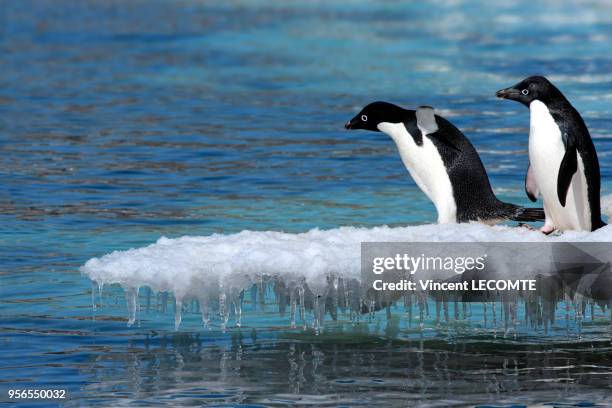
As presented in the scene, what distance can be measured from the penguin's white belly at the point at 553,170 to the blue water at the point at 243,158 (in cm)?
103

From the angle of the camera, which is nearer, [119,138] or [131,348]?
[131,348]

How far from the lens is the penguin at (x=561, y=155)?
28.9 ft

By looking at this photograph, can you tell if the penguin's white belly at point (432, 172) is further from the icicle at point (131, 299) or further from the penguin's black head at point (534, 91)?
the icicle at point (131, 299)

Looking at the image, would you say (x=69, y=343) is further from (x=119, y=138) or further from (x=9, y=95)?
(x=9, y=95)

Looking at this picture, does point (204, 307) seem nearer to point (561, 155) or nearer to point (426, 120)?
point (426, 120)

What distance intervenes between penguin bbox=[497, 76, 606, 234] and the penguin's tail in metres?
0.33

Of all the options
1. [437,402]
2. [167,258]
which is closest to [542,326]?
[437,402]

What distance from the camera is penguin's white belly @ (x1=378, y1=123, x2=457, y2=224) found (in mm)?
9430

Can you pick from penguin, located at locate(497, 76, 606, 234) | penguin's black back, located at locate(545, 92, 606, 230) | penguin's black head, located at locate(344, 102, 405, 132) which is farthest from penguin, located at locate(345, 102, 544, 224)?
penguin's black back, located at locate(545, 92, 606, 230)

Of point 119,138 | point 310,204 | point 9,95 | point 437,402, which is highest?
point 9,95

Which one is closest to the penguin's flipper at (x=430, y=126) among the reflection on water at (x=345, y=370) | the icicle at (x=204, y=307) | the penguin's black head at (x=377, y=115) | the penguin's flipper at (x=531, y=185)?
the penguin's black head at (x=377, y=115)

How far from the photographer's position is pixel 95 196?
13.5 meters

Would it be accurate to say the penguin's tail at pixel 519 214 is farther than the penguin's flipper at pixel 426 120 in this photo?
No

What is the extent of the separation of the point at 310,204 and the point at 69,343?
4.81 metres
